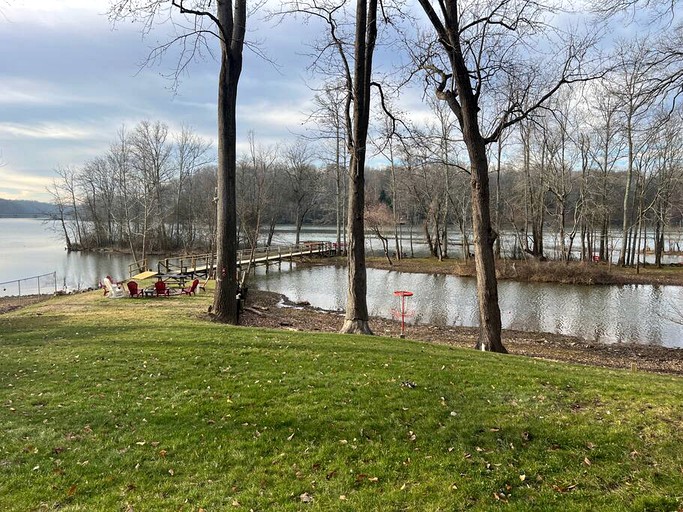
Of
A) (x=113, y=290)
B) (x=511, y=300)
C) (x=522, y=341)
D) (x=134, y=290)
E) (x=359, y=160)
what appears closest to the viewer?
(x=359, y=160)

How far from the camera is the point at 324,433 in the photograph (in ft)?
14.3

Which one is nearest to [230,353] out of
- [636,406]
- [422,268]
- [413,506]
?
[413,506]

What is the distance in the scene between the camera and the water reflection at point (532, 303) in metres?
15.5

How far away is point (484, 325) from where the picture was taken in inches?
394

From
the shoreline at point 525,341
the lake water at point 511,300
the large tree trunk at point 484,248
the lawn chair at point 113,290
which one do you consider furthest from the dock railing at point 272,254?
the large tree trunk at point 484,248

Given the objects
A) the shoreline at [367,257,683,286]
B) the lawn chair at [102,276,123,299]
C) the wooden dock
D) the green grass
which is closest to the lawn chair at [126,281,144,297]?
the lawn chair at [102,276,123,299]

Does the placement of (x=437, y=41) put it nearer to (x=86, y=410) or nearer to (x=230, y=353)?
(x=230, y=353)

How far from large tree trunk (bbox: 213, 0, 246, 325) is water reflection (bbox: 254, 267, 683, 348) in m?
7.75

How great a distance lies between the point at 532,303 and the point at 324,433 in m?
18.3

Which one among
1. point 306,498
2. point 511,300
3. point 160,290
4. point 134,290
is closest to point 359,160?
point 306,498

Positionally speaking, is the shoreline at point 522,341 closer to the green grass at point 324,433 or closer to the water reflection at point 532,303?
the water reflection at point 532,303

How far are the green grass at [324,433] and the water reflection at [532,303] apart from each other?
953 cm

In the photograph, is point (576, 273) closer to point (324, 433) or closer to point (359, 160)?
point (359, 160)

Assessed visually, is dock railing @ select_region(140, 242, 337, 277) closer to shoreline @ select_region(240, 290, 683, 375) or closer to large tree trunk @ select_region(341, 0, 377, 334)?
shoreline @ select_region(240, 290, 683, 375)
